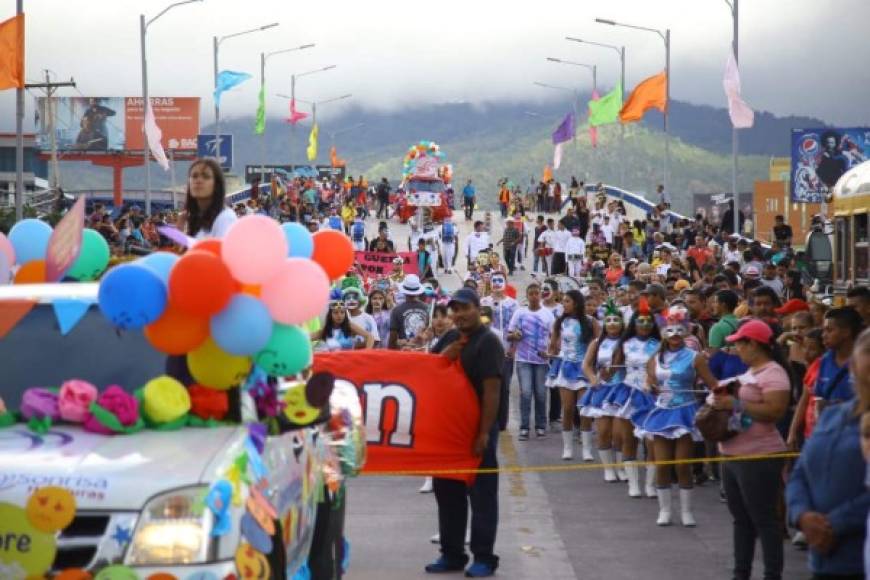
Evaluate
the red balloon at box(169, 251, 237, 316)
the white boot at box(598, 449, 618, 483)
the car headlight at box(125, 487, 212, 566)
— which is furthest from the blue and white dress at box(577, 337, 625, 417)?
the car headlight at box(125, 487, 212, 566)

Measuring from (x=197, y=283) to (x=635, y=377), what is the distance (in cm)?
774

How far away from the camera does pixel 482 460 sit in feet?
39.1

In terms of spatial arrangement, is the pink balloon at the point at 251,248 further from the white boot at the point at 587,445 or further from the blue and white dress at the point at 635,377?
the white boot at the point at 587,445

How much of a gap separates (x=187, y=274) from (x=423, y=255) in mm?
32309

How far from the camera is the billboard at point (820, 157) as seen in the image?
35375 mm

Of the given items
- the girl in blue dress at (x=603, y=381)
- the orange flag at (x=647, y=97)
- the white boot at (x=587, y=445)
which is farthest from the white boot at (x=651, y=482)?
the orange flag at (x=647, y=97)

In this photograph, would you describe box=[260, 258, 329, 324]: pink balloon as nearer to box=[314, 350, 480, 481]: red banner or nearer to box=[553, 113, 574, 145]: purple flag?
box=[314, 350, 480, 481]: red banner

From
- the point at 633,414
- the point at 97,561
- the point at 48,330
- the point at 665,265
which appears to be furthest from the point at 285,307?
the point at 665,265

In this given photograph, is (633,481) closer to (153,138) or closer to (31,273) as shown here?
(31,273)

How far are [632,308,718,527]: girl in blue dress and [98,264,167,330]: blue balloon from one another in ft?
22.0

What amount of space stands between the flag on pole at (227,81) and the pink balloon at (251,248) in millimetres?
46043

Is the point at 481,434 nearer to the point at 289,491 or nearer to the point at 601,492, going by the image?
the point at 289,491

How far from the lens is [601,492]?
15938 millimetres

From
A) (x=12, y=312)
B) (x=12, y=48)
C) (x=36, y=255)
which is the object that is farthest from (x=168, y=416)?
(x=12, y=48)
